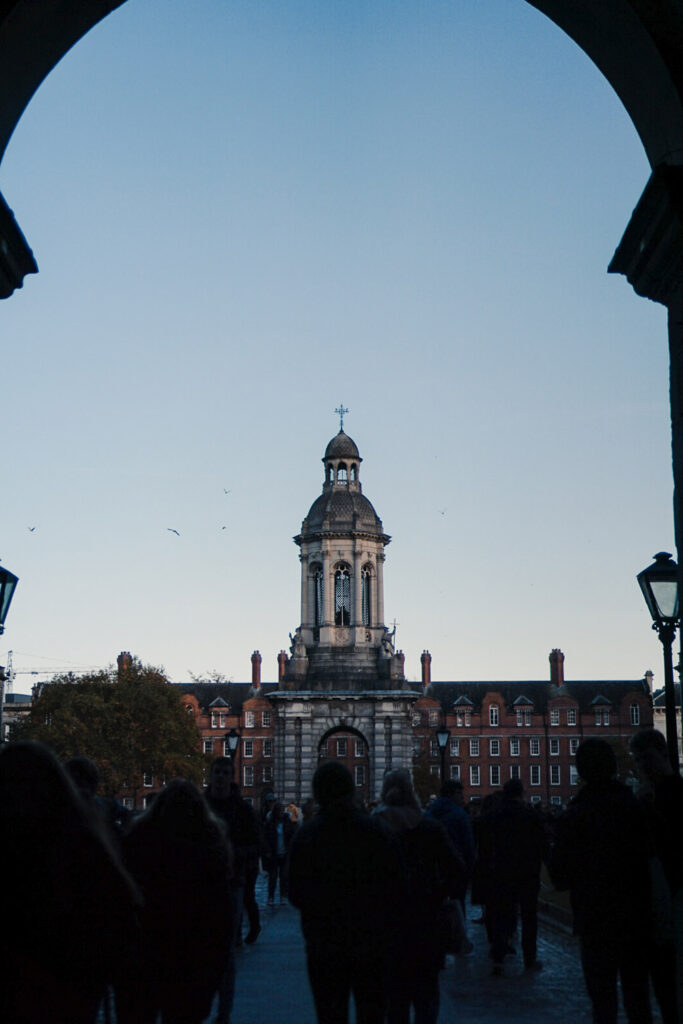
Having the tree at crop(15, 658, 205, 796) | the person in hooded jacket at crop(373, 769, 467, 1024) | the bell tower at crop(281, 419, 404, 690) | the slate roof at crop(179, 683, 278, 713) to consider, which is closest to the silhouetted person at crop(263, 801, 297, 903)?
the person in hooded jacket at crop(373, 769, 467, 1024)

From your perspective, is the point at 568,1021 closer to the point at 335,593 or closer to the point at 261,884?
the point at 261,884

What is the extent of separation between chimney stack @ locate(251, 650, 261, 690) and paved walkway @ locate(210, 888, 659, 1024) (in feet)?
331

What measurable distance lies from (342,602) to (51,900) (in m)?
75.9

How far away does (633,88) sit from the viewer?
1028 centimetres

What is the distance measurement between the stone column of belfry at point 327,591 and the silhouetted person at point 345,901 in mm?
71895

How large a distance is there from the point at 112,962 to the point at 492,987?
9068 mm

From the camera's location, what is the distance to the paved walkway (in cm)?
1144

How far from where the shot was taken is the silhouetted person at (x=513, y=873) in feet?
49.2

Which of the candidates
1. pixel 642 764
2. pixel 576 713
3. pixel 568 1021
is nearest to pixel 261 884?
pixel 568 1021

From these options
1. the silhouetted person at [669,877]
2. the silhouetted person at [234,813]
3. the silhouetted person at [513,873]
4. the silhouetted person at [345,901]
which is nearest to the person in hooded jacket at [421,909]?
the silhouetted person at [669,877]

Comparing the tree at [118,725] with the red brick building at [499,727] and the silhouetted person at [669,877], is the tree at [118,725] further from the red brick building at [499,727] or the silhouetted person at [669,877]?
the silhouetted person at [669,877]

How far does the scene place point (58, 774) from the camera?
16.7 ft

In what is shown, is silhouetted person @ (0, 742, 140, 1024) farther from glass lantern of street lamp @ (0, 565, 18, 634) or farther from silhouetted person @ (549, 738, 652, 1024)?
glass lantern of street lamp @ (0, 565, 18, 634)

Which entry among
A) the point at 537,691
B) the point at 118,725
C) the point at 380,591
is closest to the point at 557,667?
the point at 537,691
